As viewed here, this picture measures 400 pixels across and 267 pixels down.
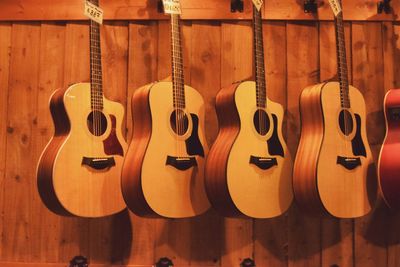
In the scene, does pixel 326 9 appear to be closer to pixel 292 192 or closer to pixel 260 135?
pixel 260 135

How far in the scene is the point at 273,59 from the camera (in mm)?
2207

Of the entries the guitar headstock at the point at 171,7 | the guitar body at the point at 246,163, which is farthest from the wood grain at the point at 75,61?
the guitar body at the point at 246,163

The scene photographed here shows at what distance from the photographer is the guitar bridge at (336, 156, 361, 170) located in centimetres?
185

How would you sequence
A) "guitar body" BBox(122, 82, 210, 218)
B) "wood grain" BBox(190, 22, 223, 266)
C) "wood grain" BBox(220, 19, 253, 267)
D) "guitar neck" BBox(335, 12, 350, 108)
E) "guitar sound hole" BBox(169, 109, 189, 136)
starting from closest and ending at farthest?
"guitar body" BBox(122, 82, 210, 218), "guitar sound hole" BBox(169, 109, 189, 136), "guitar neck" BBox(335, 12, 350, 108), "wood grain" BBox(190, 22, 223, 266), "wood grain" BBox(220, 19, 253, 267)

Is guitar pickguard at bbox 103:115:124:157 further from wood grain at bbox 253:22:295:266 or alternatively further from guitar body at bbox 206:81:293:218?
wood grain at bbox 253:22:295:266

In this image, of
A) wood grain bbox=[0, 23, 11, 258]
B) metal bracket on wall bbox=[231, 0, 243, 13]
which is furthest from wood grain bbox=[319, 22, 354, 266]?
Answer: wood grain bbox=[0, 23, 11, 258]

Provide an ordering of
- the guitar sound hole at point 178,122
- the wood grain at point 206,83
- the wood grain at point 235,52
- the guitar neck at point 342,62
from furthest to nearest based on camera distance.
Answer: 1. the wood grain at point 235,52
2. the wood grain at point 206,83
3. the guitar neck at point 342,62
4. the guitar sound hole at point 178,122

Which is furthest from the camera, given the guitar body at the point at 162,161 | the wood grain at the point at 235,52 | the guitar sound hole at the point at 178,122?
the wood grain at the point at 235,52

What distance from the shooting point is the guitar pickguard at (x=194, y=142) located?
1.85 meters

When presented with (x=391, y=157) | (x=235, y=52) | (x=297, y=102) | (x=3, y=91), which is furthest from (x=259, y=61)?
(x=3, y=91)

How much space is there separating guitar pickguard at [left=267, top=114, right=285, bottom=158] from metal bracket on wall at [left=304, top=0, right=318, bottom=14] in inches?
27.5

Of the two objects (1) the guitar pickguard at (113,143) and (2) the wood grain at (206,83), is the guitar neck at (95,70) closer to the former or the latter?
(1) the guitar pickguard at (113,143)

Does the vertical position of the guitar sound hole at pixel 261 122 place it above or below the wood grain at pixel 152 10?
below

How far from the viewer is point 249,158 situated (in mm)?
1789
